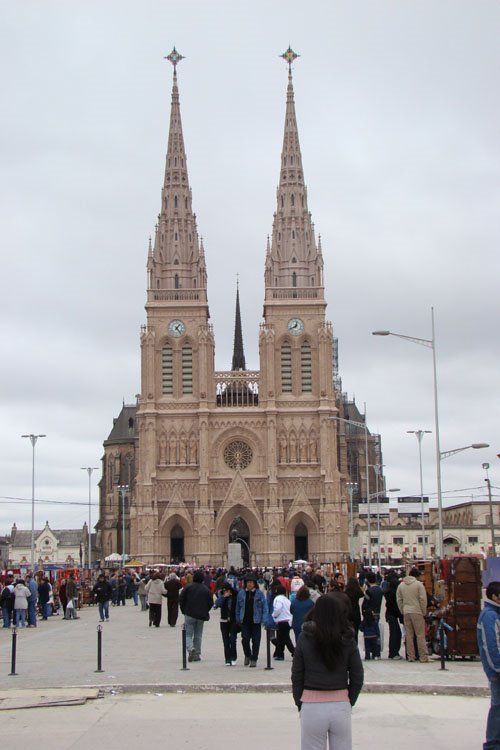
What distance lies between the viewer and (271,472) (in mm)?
86250

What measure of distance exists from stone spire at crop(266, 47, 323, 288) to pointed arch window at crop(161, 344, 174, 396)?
33.6 feet

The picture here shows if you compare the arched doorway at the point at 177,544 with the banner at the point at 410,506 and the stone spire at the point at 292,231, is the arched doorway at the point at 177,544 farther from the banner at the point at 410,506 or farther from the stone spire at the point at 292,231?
the banner at the point at 410,506

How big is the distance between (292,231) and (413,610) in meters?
75.8

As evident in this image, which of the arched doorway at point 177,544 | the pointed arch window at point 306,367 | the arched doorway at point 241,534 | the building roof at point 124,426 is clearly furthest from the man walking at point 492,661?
the building roof at point 124,426

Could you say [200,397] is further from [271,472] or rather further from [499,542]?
[499,542]

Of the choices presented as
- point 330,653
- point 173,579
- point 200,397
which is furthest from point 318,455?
point 330,653

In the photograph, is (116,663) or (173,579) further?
(173,579)

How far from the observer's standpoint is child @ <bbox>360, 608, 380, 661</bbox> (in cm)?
1909

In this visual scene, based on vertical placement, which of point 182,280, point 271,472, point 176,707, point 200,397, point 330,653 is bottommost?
point 176,707

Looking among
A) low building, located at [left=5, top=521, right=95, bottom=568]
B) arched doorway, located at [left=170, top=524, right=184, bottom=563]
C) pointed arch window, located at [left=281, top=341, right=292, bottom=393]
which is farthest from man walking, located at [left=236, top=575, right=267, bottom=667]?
low building, located at [left=5, top=521, right=95, bottom=568]

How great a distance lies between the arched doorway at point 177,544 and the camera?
287 ft

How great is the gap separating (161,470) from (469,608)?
6961cm

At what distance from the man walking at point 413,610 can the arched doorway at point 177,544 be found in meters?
69.3

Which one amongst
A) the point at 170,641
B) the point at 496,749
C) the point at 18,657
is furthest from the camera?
the point at 170,641
